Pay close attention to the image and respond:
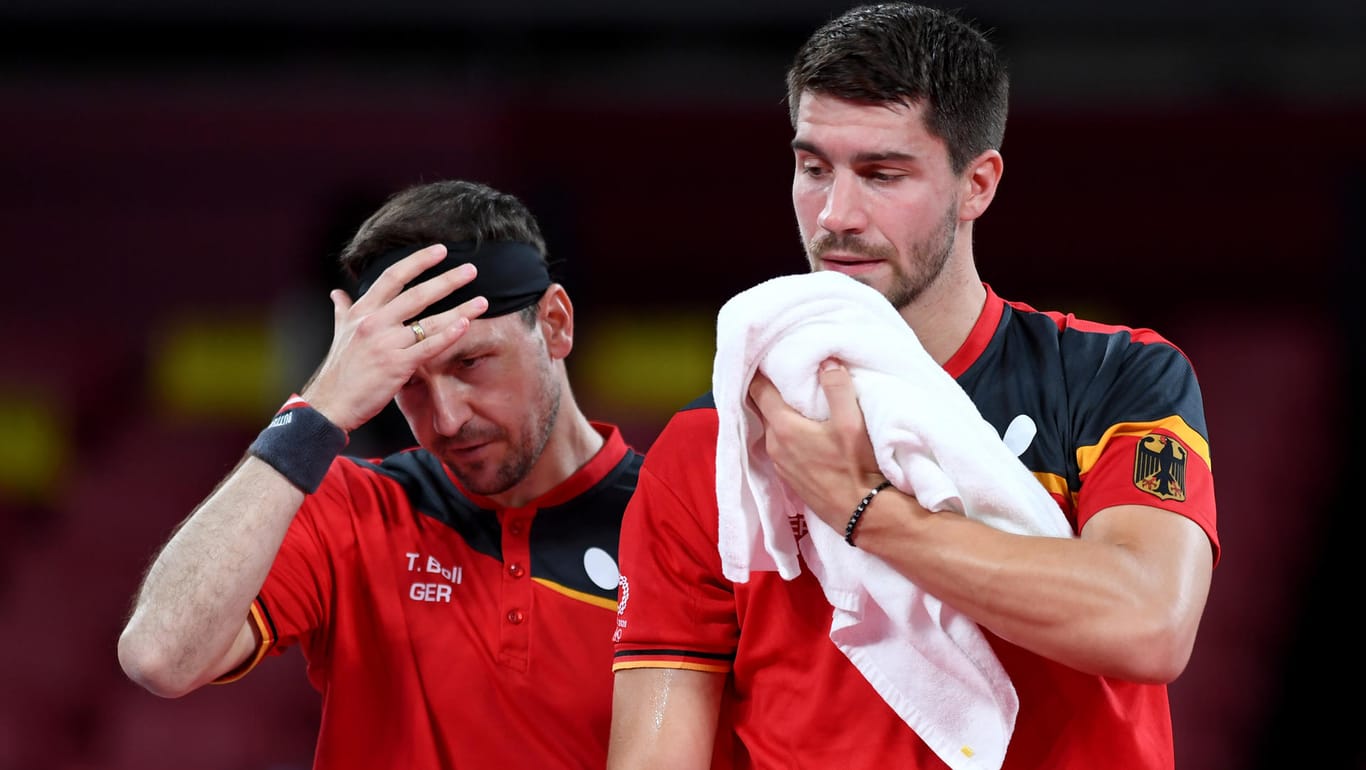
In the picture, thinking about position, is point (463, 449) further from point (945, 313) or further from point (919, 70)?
point (919, 70)

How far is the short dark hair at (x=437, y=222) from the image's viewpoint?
2820mm

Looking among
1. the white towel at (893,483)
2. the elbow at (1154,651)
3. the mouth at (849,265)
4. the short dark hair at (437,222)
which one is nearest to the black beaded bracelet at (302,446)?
the short dark hair at (437,222)

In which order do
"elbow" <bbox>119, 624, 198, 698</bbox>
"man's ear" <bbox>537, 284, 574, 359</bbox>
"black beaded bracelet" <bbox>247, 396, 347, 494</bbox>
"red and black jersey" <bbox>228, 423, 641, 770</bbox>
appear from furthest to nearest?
"man's ear" <bbox>537, 284, 574, 359</bbox>
"red and black jersey" <bbox>228, 423, 641, 770</bbox>
"black beaded bracelet" <bbox>247, 396, 347, 494</bbox>
"elbow" <bbox>119, 624, 198, 698</bbox>

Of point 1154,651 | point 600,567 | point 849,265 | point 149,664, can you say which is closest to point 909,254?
point 849,265

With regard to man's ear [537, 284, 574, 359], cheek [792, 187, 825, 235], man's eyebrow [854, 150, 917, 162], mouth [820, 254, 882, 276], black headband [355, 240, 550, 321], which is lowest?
man's ear [537, 284, 574, 359]

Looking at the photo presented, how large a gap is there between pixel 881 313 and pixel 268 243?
6714mm

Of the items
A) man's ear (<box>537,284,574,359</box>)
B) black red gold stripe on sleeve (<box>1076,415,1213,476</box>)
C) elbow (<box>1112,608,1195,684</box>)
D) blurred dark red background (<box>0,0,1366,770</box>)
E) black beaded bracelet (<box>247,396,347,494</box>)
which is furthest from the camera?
blurred dark red background (<box>0,0,1366,770</box>)

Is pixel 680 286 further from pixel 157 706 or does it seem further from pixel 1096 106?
pixel 157 706

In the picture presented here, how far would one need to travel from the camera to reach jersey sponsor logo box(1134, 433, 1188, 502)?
196 centimetres

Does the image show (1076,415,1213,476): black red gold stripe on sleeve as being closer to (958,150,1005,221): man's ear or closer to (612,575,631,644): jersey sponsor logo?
(958,150,1005,221): man's ear

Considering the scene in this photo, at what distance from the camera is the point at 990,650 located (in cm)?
194

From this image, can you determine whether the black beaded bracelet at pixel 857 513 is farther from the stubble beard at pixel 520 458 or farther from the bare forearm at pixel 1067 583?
the stubble beard at pixel 520 458

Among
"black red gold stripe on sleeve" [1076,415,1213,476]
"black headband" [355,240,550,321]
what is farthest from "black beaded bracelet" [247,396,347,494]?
"black red gold stripe on sleeve" [1076,415,1213,476]

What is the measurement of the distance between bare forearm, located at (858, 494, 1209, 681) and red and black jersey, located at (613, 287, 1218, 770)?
0.11 m
